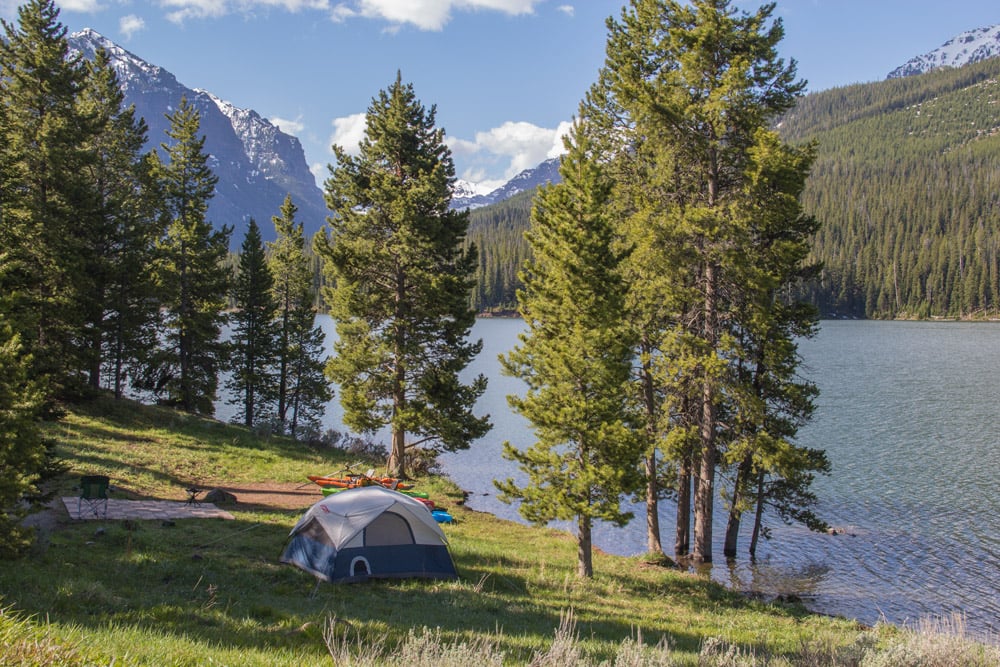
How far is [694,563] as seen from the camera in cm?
1938

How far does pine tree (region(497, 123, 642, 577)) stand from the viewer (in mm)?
14984

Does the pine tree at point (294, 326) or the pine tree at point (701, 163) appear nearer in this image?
the pine tree at point (701, 163)

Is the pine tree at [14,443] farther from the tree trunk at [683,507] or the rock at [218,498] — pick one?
the tree trunk at [683,507]

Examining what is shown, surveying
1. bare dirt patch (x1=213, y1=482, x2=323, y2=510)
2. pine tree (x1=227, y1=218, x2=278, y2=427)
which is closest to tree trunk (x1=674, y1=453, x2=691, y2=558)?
bare dirt patch (x1=213, y1=482, x2=323, y2=510)

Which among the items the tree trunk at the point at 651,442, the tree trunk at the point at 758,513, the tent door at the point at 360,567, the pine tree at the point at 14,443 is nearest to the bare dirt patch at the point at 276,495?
the tent door at the point at 360,567

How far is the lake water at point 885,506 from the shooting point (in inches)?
774

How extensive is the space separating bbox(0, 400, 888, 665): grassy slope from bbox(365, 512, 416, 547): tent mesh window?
100cm

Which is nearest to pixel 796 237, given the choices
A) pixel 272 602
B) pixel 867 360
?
pixel 272 602

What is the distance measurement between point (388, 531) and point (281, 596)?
10.4 ft

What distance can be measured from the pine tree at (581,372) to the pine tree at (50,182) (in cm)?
1863

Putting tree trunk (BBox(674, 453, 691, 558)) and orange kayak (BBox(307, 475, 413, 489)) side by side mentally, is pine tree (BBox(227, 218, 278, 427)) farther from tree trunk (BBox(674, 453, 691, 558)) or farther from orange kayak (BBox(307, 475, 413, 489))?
tree trunk (BBox(674, 453, 691, 558))

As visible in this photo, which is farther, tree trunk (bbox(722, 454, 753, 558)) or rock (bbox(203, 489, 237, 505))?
tree trunk (bbox(722, 454, 753, 558))

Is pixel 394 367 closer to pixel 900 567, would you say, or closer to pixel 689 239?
pixel 689 239

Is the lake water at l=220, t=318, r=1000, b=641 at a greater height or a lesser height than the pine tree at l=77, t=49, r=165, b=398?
lesser
